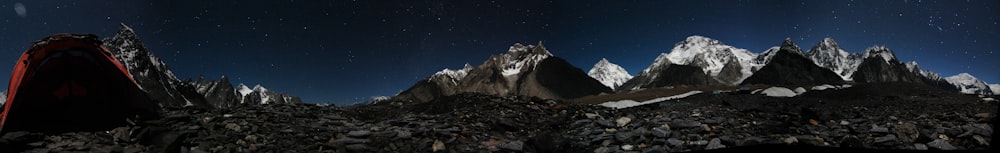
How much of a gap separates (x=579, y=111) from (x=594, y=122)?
8.73 ft

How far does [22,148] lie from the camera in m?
10.4

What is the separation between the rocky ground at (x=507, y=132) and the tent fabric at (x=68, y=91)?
0.85 m

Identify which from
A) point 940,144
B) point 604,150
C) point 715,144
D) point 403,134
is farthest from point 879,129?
point 403,134

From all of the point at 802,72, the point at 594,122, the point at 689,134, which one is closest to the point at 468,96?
the point at 594,122

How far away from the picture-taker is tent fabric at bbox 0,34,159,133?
40.2ft

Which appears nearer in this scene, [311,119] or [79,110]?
[79,110]

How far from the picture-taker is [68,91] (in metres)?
13.0

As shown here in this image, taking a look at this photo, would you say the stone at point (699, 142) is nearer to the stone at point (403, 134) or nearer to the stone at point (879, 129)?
the stone at point (879, 129)

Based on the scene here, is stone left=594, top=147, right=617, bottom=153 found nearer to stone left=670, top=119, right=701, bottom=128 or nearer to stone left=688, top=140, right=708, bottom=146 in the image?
stone left=688, top=140, right=708, bottom=146

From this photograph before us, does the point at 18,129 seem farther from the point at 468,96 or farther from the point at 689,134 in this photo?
the point at 689,134

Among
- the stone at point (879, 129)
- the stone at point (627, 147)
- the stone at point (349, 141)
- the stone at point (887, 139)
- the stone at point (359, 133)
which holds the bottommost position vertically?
the stone at point (627, 147)

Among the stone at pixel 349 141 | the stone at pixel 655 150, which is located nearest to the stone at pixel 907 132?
the stone at pixel 655 150

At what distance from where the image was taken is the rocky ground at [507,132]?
11.4m

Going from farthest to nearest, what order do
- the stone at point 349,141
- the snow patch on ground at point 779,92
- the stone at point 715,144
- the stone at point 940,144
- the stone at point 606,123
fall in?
the snow patch on ground at point 779,92
the stone at point 606,123
the stone at point 349,141
the stone at point 940,144
the stone at point 715,144
